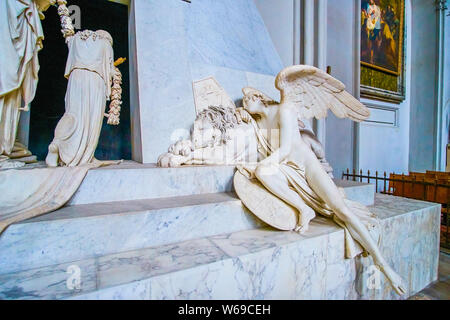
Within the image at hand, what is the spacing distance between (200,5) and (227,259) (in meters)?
3.60

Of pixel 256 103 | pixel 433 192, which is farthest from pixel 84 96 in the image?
pixel 433 192

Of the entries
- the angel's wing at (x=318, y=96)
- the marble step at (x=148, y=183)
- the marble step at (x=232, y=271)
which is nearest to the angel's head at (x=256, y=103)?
the angel's wing at (x=318, y=96)

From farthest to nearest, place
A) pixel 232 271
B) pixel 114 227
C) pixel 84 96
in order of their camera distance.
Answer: pixel 84 96, pixel 114 227, pixel 232 271

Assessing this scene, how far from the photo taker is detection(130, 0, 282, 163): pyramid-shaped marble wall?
8.84 ft

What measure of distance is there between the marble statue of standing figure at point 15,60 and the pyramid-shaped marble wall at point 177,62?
37.5 inches

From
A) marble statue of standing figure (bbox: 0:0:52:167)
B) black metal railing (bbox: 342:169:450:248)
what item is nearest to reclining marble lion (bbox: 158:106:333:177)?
marble statue of standing figure (bbox: 0:0:52:167)

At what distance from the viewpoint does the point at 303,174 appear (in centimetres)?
206

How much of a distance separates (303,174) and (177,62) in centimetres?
209

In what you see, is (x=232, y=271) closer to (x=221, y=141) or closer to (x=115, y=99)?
(x=221, y=141)

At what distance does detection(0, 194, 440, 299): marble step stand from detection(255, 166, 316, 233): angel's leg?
0.10 metres

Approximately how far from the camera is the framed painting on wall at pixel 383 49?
736cm

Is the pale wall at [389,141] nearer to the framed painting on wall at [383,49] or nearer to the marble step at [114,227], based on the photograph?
the framed painting on wall at [383,49]
